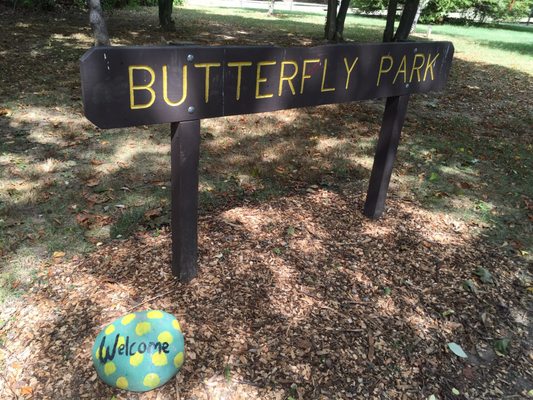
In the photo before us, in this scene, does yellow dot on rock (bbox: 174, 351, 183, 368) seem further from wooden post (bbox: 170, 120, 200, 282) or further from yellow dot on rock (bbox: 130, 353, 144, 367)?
wooden post (bbox: 170, 120, 200, 282)

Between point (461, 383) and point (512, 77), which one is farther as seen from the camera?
point (512, 77)

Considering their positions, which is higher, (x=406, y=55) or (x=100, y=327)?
(x=406, y=55)

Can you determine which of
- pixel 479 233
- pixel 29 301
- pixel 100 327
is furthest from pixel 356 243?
pixel 29 301

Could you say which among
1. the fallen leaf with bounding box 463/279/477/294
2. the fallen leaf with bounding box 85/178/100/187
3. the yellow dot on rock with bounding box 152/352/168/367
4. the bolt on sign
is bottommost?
the fallen leaf with bounding box 85/178/100/187

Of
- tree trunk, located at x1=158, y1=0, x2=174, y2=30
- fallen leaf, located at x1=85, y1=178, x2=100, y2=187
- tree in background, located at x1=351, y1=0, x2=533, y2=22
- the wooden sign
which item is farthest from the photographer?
tree in background, located at x1=351, y1=0, x2=533, y2=22

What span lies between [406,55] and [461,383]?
7.48 ft

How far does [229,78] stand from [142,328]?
1395mm

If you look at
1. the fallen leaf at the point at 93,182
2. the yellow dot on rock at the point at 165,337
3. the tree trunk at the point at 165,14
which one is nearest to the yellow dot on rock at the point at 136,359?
the yellow dot on rock at the point at 165,337

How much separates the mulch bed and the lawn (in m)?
0.01

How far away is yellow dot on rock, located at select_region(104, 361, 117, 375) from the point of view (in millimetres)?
2117

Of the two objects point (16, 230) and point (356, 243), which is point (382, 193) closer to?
point (356, 243)

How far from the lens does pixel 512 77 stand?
11664mm

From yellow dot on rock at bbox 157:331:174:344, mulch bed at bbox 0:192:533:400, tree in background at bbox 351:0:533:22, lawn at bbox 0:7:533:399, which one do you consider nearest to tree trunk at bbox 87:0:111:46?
lawn at bbox 0:7:533:399

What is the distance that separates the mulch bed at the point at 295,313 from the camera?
7.61ft
